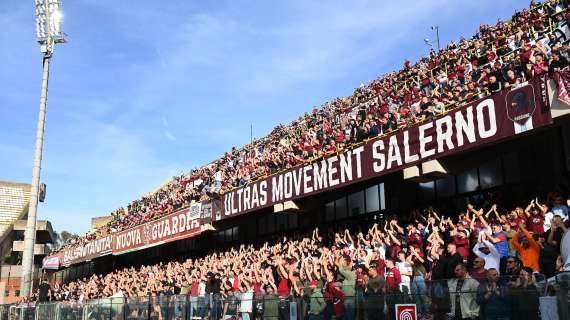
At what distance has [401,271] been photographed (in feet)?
35.6

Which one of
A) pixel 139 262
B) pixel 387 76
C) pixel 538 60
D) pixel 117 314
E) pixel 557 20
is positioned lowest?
pixel 117 314

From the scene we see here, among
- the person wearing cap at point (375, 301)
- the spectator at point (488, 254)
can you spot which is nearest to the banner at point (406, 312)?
the person wearing cap at point (375, 301)

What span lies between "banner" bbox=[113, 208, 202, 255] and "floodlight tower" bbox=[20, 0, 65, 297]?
5327mm

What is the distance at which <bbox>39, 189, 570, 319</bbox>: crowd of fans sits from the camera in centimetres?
681

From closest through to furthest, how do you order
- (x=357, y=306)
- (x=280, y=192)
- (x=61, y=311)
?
(x=357, y=306), (x=61, y=311), (x=280, y=192)

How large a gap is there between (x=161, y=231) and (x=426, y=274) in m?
19.8

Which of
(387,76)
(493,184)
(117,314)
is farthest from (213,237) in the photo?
(493,184)

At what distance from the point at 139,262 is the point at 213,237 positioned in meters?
9.76

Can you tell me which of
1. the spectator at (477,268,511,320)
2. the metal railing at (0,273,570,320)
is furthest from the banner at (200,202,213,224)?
the spectator at (477,268,511,320)

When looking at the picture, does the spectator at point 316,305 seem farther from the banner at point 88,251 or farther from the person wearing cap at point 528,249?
the banner at point 88,251

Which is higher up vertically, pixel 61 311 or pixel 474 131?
pixel 474 131

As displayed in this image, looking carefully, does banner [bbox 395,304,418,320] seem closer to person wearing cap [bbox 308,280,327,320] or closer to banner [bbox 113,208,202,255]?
person wearing cap [bbox 308,280,327,320]

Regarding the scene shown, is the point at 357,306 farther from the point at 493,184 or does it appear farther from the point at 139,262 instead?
the point at 139,262

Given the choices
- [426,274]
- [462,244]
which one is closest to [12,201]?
[426,274]
